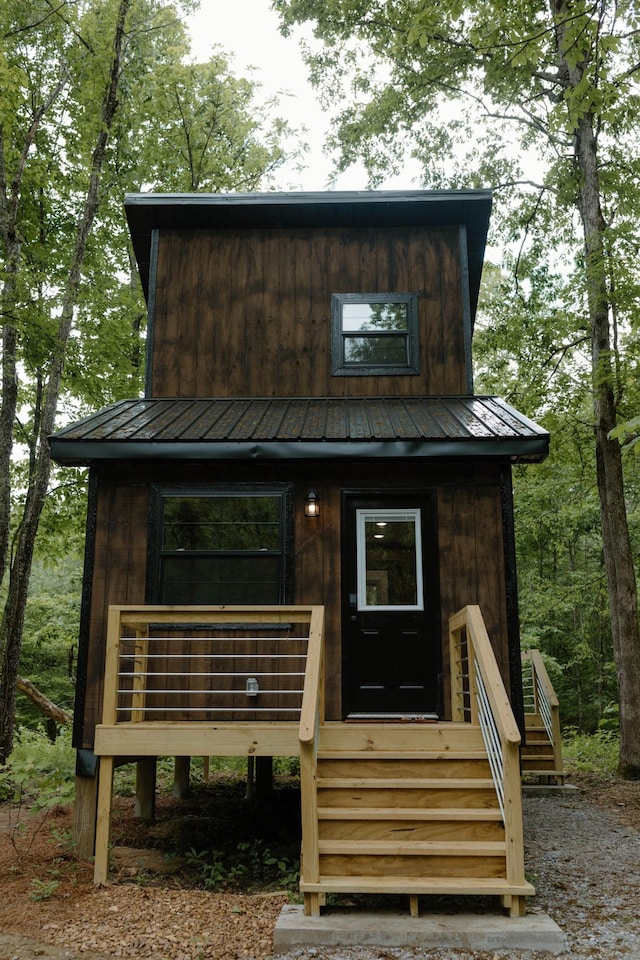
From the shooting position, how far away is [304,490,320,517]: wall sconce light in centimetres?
695

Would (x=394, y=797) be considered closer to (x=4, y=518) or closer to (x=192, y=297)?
(x=192, y=297)

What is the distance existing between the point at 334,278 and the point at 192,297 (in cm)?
168

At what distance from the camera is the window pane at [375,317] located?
844 centimetres

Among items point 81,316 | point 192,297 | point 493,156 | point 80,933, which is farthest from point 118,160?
point 80,933

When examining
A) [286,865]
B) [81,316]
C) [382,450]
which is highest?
[81,316]

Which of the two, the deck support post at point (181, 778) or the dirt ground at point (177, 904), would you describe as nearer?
the dirt ground at point (177, 904)

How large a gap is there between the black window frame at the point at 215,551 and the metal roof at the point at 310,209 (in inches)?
138

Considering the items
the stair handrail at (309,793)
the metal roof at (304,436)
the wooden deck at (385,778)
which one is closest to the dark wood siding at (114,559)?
the wooden deck at (385,778)

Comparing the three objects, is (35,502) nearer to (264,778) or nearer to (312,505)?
(264,778)

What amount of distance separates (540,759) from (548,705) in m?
0.78

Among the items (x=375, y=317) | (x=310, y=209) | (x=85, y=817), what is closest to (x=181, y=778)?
(x=85, y=817)

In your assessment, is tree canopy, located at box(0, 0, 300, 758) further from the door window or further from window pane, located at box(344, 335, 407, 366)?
the door window

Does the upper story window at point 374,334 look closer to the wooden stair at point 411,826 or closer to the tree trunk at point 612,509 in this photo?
the tree trunk at point 612,509

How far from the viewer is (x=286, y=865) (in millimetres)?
6711
